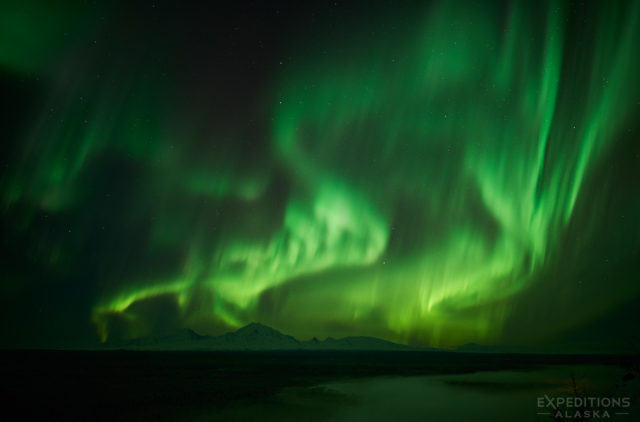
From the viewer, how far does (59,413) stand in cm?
2681

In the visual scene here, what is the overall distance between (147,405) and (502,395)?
26.3m

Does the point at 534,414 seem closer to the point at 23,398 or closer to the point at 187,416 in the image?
the point at 187,416

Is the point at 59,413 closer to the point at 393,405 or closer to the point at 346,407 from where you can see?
the point at 346,407

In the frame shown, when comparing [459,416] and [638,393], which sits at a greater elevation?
[638,393]

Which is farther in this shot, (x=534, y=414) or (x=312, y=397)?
(x=312, y=397)

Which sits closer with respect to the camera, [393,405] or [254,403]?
[393,405]

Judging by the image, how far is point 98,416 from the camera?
25672 mm

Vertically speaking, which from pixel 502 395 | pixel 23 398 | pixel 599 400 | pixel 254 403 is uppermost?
pixel 599 400

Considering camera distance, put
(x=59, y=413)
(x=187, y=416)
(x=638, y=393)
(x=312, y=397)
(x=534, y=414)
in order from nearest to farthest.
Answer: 1. (x=638, y=393)
2. (x=534, y=414)
3. (x=187, y=416)
4. (x=59, y=413)
5. (x=312, y=397)

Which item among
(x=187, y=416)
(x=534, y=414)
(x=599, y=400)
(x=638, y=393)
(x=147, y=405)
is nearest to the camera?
(x=638, y=393)

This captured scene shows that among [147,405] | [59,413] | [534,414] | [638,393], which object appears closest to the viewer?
[638,393]

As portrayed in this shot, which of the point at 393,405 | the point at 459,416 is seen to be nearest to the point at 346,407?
the point at 393,405

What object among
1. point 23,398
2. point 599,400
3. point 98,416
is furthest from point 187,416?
point 599,400

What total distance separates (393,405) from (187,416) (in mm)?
12952
